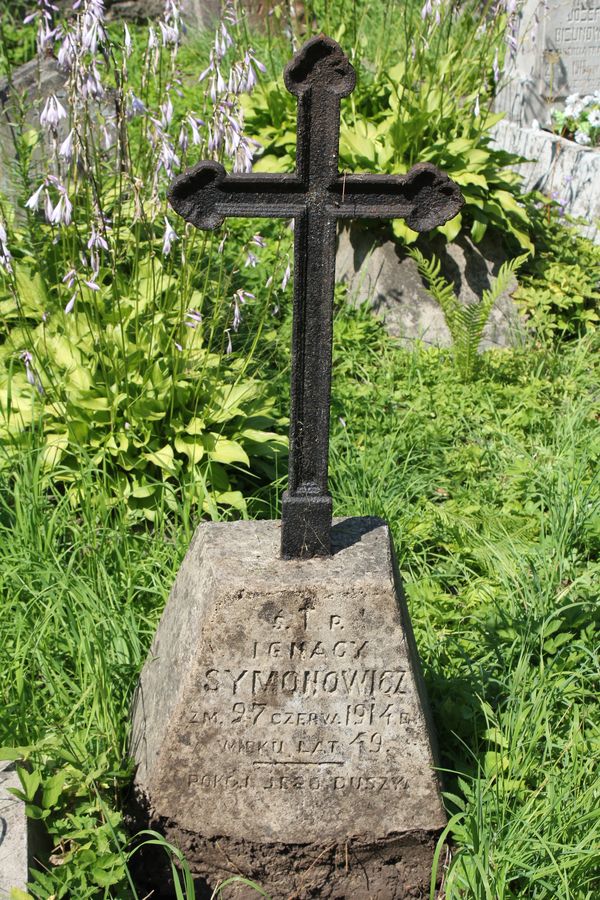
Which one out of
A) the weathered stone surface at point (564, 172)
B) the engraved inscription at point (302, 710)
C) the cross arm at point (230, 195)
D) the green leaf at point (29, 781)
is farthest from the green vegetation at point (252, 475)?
the cross arm at point (230, 195)

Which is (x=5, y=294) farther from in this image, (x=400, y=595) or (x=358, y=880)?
(x=358, y=880)

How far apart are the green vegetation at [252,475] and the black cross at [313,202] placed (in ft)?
2.71

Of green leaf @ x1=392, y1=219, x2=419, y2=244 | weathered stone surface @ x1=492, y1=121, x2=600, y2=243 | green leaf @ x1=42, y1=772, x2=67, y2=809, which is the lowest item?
green leaf @ x1=42, y1=772, x2=67, y2=809

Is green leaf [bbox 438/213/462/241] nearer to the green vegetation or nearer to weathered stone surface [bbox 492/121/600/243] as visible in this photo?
the green vegetation

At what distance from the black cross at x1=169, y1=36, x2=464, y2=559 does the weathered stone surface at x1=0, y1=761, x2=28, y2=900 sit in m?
0.85

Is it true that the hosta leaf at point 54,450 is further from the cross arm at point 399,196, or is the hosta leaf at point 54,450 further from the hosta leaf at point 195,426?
the cross arm at point 399,196

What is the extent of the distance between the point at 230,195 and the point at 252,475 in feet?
5.01

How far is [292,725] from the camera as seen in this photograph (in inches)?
94.3

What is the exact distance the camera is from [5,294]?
13.3ft

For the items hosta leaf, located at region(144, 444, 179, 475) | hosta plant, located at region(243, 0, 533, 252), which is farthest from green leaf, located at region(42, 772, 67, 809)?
hosta plant, located at region(243, 0, 533, 252)

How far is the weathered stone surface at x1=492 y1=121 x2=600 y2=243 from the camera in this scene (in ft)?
19.8

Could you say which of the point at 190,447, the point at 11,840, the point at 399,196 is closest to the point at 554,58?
the point at 190,447

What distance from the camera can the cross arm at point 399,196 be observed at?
219 centimetres

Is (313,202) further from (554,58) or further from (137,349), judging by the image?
(554,58)
